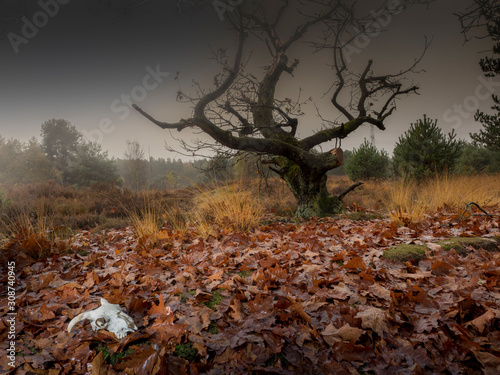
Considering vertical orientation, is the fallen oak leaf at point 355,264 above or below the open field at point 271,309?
above

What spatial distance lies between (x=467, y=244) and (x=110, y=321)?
365 centimetres

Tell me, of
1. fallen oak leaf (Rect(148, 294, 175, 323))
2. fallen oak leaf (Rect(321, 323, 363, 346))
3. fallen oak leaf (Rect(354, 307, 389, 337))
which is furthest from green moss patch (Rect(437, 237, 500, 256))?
fallen oak leaf (Rect(148, 294, 175, 323))

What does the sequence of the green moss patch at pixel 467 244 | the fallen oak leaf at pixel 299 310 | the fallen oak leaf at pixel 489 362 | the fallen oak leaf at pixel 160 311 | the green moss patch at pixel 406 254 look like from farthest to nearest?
the green moss patch at pixel 467 244 → the green moss patch at pixel 406 254 → the fallen oak leaf at pixel 160 311 → the fallen oak leaf at pixel 299 310 → the fallen oak leaf at pixel 489 362

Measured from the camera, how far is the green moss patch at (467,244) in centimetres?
275

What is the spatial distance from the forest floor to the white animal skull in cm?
5

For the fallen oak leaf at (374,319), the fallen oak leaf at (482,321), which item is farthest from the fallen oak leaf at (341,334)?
the fallen oak leaf at (482,321)

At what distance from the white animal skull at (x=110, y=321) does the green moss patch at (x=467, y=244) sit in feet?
10.4

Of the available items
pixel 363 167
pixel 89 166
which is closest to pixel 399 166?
pixel 363 167

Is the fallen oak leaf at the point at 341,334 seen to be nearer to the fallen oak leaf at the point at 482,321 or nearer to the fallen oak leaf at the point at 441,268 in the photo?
the fallen oak leaf at the point at 482,321

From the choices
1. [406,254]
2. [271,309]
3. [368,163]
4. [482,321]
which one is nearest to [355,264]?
[406,254]

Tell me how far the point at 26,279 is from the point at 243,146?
14.1ft

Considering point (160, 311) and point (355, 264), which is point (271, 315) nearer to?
point (160, 311)

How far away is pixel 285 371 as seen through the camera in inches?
48.2

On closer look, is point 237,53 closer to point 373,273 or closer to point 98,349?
point 373,273
